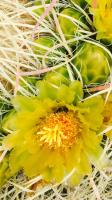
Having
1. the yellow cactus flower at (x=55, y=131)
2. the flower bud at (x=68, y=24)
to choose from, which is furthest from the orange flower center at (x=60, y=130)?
the flower bud at (x=68, y=24)

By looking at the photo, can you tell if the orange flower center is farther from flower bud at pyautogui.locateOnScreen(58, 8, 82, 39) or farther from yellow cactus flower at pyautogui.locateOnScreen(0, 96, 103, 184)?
flower bud at pyautogui.locateOnScreen(58, 8, 82, 39)

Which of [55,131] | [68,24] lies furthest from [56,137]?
[68,24]

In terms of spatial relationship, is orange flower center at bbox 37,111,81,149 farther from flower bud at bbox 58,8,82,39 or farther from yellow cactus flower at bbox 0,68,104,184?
flower bud at bbox 58,8,82,39

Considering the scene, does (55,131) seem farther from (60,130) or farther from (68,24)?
(68,24)

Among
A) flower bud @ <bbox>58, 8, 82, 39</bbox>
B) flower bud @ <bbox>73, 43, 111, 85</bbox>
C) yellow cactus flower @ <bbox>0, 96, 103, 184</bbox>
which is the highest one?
flower bud @ <bbox>58, 8, 82, 39</bbox>

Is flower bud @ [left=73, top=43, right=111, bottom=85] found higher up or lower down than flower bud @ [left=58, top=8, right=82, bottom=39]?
lower down

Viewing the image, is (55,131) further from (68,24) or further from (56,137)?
(68,24)

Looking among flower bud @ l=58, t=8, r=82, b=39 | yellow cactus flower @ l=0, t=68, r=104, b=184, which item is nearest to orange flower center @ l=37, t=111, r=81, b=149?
yellow cactus flower @ l=0, t=68, r=104, b=184

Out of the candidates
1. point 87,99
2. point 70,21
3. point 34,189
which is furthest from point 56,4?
point 34,189

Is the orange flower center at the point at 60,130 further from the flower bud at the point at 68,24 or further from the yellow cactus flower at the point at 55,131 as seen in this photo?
the flower bud at the point at 68,24
